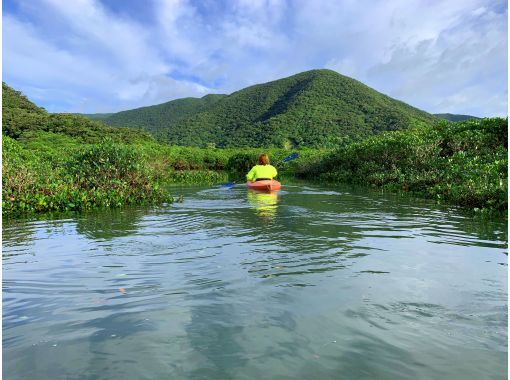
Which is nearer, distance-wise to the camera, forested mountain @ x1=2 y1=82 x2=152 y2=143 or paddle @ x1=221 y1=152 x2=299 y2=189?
paddle @ x1=221 y1=152 x2=299 y2=189

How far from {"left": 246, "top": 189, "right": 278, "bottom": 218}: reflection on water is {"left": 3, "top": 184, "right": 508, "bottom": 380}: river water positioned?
3.00m

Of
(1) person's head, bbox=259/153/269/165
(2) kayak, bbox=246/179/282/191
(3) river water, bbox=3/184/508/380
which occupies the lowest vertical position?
(3) river water, bbox=3/184/508/380

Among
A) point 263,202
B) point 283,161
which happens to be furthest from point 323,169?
point 263,202

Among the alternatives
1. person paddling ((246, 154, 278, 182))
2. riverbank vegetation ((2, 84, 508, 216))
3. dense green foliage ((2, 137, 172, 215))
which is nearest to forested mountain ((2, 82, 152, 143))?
riverbank vegetation ((2, 84, 508, 216))

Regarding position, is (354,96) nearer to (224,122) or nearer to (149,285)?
(224,122)

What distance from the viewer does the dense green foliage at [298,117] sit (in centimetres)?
8494

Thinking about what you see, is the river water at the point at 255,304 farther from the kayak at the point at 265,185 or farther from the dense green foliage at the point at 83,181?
the kayak at the point at 265,185

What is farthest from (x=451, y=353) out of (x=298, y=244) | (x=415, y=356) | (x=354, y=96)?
(x=354, y=96)

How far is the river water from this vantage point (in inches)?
129

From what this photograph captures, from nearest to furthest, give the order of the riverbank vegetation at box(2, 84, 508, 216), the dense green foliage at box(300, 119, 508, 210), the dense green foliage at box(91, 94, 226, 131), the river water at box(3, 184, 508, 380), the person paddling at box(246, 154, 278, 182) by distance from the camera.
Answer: the river water at box(3, 184, 508, 380) < the riverbank vegetation at box(2, 84, 508, 216) < the dense green foliage at box(300, 119, 508, 210) < the person paddling at box(246, 154, 278, 182) < the dense green foliage at box(91, 94, 226, 131)

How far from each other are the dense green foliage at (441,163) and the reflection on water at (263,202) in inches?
229

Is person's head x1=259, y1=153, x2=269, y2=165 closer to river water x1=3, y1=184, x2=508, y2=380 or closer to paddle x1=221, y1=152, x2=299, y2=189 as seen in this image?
paddle x1=221, y1=152, x2=299, y2=189

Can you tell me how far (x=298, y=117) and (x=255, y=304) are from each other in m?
91.0

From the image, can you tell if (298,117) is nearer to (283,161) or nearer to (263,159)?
(283,161)
